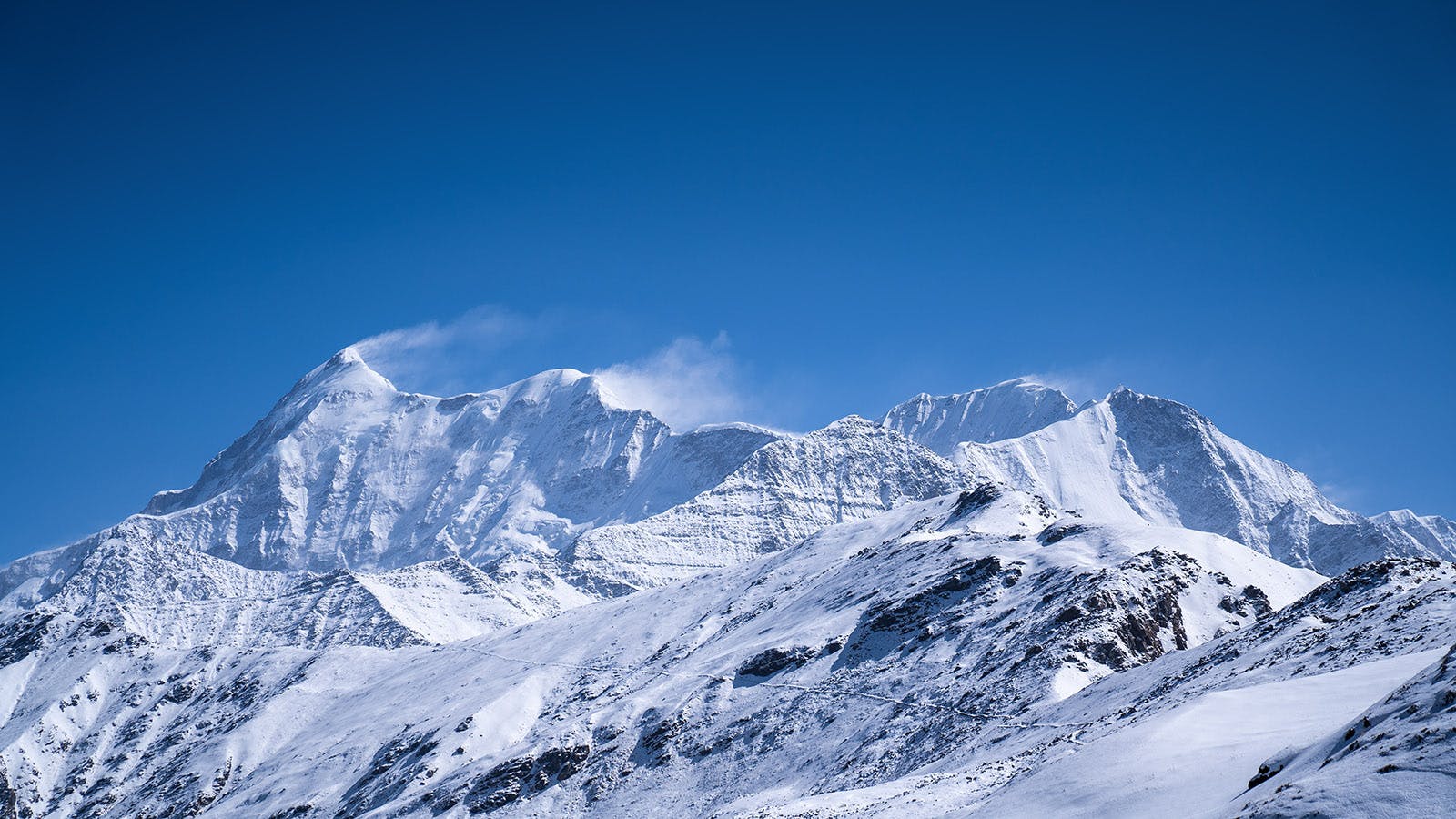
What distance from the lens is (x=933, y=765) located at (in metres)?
71.6

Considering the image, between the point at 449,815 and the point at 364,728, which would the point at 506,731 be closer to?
the point at 449,815

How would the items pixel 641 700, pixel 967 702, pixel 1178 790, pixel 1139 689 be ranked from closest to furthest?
pixel 1178 790
pixel 1139 689
pixel 967 702
pixel 641 700

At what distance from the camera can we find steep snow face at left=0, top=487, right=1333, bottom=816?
9069cm

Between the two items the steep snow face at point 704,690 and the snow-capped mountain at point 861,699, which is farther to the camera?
the steep snow face at point 704,690

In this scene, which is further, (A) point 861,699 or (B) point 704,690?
(B) point 704,690

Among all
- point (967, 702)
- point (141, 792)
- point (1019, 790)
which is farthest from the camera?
point (141, 792)

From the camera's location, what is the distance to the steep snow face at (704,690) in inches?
3570

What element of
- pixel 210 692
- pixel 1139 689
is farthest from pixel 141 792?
pixel 1139 689

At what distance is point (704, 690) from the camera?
366ft

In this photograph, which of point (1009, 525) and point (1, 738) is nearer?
point (1009, 525)

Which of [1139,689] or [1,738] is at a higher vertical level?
[1,738]

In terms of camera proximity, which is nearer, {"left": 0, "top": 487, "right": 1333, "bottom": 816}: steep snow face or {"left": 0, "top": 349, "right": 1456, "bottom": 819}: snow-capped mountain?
{"left": 0, "top": 349, "right": 1456, "bottom": 819}: snow-capped mountain

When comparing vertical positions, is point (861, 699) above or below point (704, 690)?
below

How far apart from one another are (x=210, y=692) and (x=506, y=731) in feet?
265
